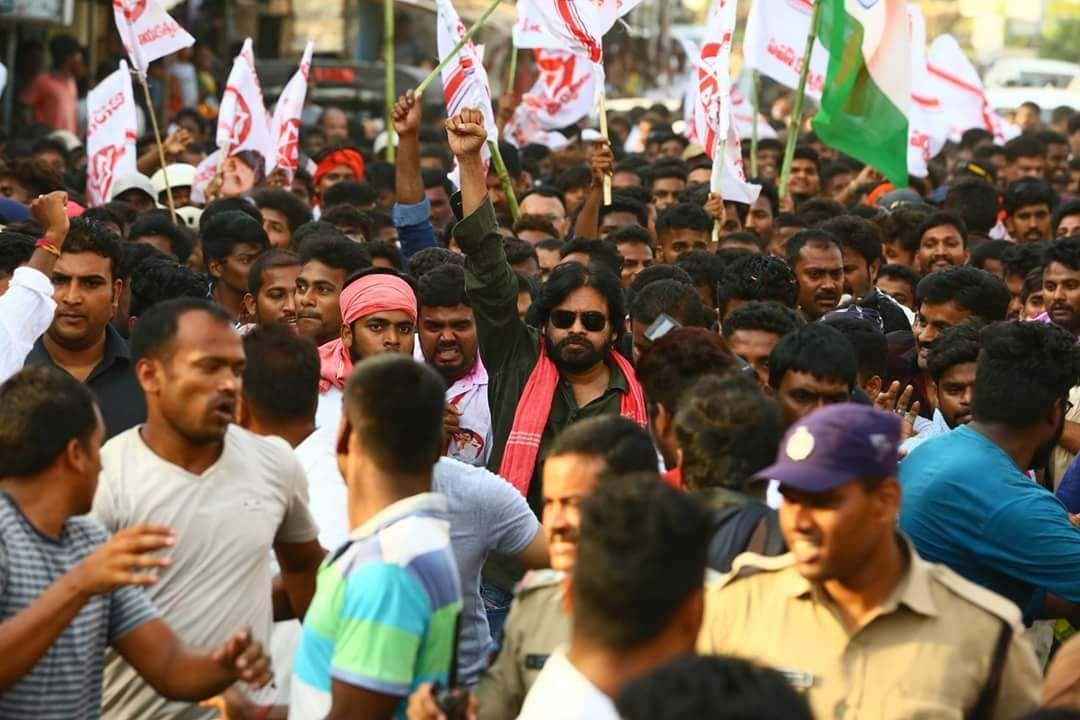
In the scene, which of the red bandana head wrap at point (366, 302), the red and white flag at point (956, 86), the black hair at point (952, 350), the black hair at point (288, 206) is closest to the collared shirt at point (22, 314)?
the red bandana head wrap at point (366, 302)

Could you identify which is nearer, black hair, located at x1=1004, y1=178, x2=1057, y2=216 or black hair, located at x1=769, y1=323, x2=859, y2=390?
black hair, located at x1=769, y1=323, x2=859, y2=390

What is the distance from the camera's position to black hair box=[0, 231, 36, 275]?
271 inches

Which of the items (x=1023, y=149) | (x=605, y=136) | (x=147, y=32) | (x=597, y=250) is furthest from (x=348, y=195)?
(x=1023, y=149)

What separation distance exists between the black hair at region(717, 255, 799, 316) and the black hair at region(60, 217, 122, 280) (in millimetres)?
2447

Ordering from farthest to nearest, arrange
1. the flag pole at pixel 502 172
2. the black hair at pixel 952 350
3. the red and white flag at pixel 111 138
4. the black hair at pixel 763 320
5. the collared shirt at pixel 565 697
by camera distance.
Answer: the red and white flag at pixel 111 138 → the flag pole at pixel 502 172 → the black hair at pixel 952 350 → the black hair at pixel 763 320 → the collared shirt at pixel 565 697

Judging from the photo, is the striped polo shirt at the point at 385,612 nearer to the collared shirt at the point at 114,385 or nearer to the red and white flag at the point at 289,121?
the collared shirt at the point at 114,385

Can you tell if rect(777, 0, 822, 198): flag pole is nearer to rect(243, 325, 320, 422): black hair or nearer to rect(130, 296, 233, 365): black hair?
rect(243, 325, 320, 422): black hair

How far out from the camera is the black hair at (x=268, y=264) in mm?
7938

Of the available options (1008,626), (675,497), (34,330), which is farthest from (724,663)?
(34,330)

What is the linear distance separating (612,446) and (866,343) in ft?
8.98

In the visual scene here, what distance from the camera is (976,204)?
41.9 ft

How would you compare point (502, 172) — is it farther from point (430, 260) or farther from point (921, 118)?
point (921, 118)

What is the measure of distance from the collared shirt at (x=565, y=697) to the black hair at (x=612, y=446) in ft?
2.70

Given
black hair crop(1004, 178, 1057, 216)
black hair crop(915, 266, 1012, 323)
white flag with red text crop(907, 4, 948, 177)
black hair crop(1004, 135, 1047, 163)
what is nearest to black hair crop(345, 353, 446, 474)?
black hair crop(915, 266, 1012, 323)
